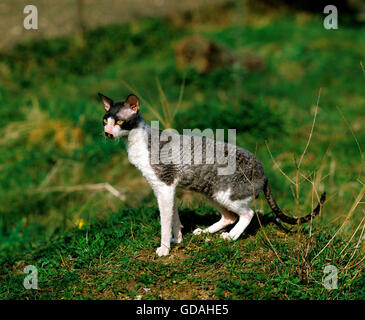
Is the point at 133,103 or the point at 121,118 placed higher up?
the point at 133,103

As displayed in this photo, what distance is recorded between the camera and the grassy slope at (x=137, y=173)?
4.26 m

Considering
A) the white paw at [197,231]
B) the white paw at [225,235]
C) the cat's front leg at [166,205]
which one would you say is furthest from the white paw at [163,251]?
the white paw at [225,235]

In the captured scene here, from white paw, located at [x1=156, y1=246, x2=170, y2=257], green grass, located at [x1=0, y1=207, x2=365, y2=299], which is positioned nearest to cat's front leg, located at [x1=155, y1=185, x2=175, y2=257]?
white paw, located at [x1=156, y1=246, x2=170, y2=257]

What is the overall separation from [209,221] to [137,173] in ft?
10.2

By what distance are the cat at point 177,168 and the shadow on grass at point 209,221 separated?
42cm

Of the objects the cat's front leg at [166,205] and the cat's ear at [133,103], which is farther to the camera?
the cat's front leg at [166,205]

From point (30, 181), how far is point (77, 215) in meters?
1.75

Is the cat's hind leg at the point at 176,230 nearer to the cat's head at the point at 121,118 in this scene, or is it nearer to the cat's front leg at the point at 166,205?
the cat's front leg at the point at 166,205

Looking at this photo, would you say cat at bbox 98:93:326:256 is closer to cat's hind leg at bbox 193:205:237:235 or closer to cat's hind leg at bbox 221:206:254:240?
cat's hind leg at bbox 221:206:254:240

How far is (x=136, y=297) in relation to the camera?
402 centimetres

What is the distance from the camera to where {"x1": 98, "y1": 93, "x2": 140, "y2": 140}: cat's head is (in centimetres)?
413

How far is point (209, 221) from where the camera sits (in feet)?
17.0

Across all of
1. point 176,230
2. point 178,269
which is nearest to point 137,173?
A: point 176,230

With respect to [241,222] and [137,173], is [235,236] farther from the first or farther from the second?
[137,173]
